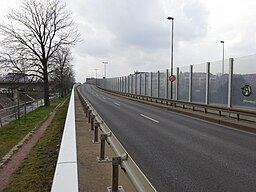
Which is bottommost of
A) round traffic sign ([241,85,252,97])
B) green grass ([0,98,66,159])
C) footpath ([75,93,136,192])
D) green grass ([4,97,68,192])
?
green grass ([0,98,66,159])

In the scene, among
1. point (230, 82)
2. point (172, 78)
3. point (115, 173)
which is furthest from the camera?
point (172, 78)

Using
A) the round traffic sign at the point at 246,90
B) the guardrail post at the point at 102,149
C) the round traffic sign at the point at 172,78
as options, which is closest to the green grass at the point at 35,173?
the guardrail post at the point at 102,149

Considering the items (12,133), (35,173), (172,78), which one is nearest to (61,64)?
(172,78)

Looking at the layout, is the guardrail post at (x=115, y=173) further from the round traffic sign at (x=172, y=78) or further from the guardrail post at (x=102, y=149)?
the round traffic sign at (x=172, y=78)

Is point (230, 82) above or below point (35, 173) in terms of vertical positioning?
above

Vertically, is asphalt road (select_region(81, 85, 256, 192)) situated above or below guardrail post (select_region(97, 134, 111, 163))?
below

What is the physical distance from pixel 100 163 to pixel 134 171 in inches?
125

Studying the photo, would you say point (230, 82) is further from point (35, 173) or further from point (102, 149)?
point (35, 173)

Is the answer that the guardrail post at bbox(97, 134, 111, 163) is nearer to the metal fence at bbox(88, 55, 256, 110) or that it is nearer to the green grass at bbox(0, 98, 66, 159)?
the green grass at bbox(0, 98, 66, 159)

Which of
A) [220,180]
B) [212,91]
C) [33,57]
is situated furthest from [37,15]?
[220,180]

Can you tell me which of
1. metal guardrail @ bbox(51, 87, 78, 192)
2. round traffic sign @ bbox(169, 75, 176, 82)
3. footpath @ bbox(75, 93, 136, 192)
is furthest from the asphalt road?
round traffic sign @ bbox(169, 75, 176, 82)

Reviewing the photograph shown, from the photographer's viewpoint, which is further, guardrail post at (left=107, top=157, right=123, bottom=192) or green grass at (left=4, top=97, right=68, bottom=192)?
green grass at (left=4, top=97, right=68, bottom=192)

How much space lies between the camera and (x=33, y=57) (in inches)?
1492

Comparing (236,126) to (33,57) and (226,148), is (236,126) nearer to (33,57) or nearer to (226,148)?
(226,148)
